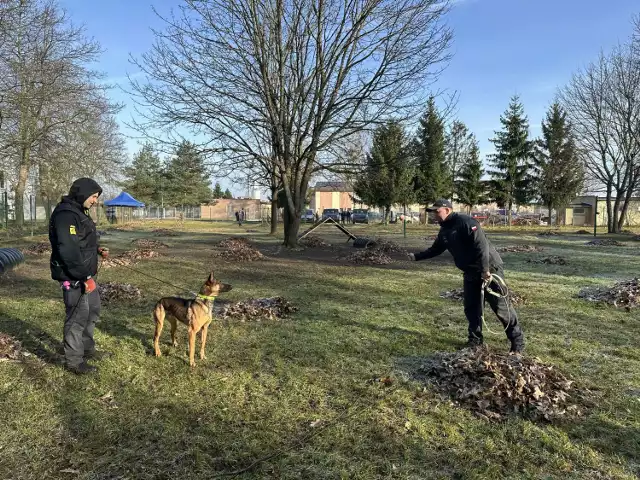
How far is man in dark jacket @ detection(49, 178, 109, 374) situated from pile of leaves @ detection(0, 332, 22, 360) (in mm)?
700

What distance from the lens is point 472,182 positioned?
4428cm

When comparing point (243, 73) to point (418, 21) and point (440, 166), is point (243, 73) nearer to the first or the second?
point (418, 21)

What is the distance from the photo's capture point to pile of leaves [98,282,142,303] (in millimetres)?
7352

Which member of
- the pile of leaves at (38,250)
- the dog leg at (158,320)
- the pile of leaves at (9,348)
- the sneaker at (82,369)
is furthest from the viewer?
the pile of leaves at (38,250)

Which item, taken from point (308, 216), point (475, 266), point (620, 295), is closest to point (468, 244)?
point (475, 266)

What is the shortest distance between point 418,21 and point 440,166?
30.8 meters

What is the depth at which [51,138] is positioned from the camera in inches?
735

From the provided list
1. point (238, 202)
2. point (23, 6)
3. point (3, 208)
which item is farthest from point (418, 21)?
point (238, 202)

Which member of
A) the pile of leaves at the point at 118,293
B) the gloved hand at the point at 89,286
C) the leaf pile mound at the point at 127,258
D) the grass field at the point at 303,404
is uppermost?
the gloved hand at the point at 89,286

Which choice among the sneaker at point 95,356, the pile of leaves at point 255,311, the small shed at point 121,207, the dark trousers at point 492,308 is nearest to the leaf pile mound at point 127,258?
the pile of leaves at point 255,311

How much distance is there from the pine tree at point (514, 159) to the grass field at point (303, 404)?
38.1 m

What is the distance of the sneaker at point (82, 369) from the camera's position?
4203 millimetres

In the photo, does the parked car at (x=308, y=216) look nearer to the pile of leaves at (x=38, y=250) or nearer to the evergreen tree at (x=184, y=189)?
the evergreen tree at (x=184, y=189)

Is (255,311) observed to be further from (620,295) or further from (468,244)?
(620,295)
